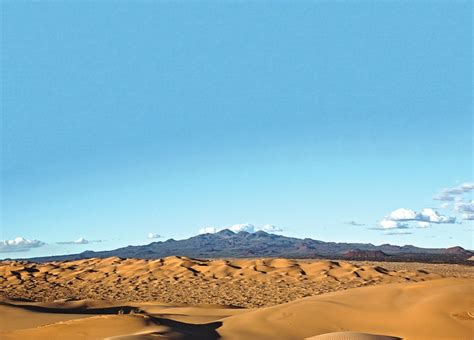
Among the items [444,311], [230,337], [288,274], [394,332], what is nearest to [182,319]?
[230,337]

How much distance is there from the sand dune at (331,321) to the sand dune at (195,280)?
535cm

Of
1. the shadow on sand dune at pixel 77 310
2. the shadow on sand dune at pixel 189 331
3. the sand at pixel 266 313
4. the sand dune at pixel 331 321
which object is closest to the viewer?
the shadow on sand dune at pixel 189 331

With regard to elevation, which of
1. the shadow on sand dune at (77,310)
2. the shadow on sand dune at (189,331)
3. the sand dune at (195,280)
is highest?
the sand dune at (195,280)

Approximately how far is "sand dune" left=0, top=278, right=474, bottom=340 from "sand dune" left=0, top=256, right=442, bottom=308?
5352 millimetres

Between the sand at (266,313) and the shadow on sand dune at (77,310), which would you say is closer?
the sand at (266,313)

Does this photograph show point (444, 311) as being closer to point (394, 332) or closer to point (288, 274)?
point (394, 332)

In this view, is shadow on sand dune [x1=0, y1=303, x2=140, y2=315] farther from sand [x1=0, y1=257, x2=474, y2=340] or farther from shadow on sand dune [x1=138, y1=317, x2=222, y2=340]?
shadow on sand dune [x1=138, y1=317, x2=222, y2=340]

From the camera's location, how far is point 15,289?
76.6ft

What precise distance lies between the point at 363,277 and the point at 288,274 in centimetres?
317

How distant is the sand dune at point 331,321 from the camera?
9672 millimetres

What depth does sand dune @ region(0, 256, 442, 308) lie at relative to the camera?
1948 centimetres

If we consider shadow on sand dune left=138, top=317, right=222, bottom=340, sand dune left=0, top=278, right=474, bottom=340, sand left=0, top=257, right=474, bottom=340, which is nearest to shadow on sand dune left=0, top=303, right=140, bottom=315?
sand left=0, top=257, right=474, bottom=340

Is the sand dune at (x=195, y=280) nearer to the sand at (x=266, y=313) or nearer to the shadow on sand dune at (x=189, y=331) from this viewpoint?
the sand at (x=266, y=313)

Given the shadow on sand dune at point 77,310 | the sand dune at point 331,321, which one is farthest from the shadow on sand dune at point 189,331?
the shadow on sand dune at point 77,310
